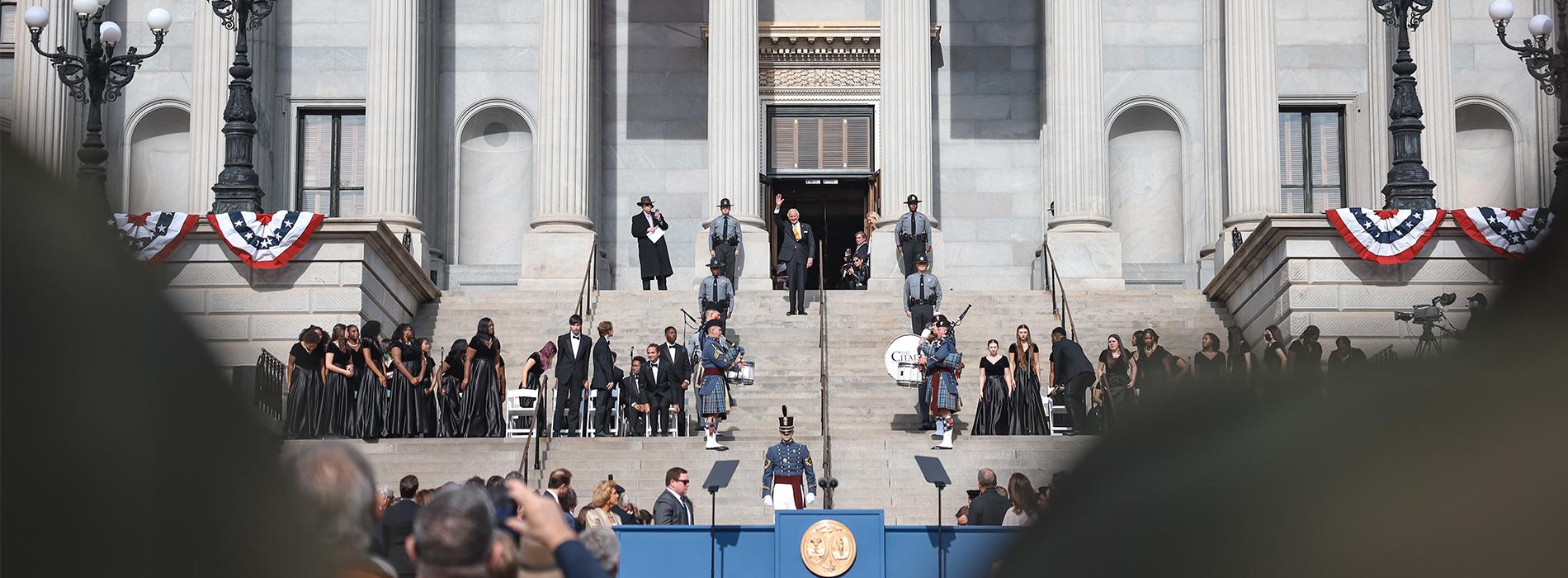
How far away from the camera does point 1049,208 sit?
38.7 metres

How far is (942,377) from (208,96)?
19.0 metres

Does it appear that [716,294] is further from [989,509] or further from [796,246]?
[989,509]

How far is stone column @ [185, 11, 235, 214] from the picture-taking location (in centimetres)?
3706

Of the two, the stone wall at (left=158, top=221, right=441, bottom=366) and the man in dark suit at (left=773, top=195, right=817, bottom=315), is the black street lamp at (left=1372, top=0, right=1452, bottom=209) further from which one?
the stone wall at (left=158, top=221, right=441, bottom=366)

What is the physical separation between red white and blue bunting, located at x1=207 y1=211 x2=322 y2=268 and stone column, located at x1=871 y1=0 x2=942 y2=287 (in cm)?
1180

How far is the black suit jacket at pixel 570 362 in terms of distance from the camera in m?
24.0

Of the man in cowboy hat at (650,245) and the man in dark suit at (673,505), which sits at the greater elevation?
the man in cowboy hat at (650,245)

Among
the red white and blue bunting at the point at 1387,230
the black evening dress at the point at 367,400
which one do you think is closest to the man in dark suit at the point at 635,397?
the black evening dress at the point at 367,400

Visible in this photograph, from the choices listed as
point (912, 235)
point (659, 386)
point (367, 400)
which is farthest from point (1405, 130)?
point (367, 400)

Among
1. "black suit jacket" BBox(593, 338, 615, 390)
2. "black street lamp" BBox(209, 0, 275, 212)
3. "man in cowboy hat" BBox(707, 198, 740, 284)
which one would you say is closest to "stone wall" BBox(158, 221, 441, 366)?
"black street lamp" BBox(209, 0, 275, 212)

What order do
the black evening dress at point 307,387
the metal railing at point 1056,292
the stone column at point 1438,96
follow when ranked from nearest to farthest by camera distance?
the black evening dress at point 307,387, the metal railing at point 1056,292, the stone column at point 1438,96

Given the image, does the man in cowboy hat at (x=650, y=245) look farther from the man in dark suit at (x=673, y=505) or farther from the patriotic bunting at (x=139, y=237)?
the patriotic bunting at (x=139, y=237)

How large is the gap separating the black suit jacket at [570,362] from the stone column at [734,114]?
1154 centimetres

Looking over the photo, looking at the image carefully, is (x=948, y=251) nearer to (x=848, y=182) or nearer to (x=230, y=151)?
(x=848, y=182)
